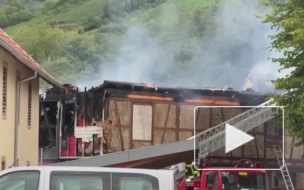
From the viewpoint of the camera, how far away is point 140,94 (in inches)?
1409

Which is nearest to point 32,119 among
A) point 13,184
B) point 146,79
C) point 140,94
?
point 140,94

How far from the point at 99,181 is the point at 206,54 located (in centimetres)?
6387

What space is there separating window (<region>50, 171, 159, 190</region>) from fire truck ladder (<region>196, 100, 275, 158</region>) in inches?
171

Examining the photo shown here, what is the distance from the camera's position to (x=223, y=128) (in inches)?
587

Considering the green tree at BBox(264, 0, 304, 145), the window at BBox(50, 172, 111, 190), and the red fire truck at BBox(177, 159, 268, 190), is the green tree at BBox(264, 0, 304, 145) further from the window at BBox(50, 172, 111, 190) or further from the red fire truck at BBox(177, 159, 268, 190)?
the window at BBox(50, 172, 111, 190)

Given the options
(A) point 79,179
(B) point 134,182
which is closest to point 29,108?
(A) point 79,179

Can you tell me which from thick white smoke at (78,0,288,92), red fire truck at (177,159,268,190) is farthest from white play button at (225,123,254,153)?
thick white smoke at (78,0,288,92)

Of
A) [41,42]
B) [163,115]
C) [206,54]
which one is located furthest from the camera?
[41,42]

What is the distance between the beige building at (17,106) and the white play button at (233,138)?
27.9 feet

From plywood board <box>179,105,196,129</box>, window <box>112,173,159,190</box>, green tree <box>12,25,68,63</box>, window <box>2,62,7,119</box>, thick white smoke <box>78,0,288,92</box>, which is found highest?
green tree <box>12,25,68,63</box>

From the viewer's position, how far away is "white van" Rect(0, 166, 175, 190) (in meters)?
9.77

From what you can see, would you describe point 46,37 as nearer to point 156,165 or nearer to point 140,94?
point 140,94

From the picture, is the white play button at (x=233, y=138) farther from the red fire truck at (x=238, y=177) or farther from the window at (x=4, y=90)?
the window at (x=4, y=90)

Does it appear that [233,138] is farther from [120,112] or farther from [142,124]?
[120,112]
